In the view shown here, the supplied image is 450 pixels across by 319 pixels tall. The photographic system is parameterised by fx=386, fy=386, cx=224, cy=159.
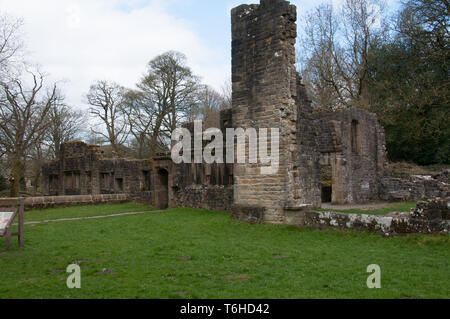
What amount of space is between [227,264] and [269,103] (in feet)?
20.3

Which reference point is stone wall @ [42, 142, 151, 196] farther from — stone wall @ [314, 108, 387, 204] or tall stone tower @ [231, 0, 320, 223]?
tall stone tower @ [231, 0, 320, 223]

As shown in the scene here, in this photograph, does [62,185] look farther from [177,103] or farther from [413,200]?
[413,200]

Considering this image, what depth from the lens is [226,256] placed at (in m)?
7.52

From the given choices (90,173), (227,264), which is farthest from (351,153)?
(90,173)

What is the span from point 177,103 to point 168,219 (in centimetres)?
2013

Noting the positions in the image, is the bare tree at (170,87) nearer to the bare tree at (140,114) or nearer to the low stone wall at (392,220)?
the bare tree at (140,114)

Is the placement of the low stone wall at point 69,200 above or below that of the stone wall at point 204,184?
below

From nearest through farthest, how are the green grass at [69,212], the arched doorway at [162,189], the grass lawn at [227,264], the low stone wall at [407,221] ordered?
the grass lawn at [227,264]
the low stone wall at [407,221]
the green grass at [69,212]
the arched doorway at [162,189]

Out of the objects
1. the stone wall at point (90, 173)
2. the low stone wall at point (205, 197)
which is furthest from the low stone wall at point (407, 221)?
the stone wall at point (90, 173)

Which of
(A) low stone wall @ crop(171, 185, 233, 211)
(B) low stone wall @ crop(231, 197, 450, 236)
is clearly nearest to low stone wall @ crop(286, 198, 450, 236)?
(B) low stone wall @ crop(231, 197, 450, 236)

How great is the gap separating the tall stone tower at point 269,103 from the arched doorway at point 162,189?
8711 mm

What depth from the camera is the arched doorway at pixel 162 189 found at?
20.3 metres

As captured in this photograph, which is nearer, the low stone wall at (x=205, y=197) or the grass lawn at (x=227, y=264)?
the grass lawn at (x=227, y=264)

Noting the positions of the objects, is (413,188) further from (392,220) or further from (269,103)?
(392,220)
